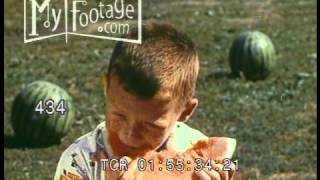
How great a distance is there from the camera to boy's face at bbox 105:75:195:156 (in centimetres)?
571

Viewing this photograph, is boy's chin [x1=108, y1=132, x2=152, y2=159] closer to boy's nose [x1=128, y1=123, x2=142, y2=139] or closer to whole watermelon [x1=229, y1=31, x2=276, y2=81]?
boy's nose [x1=128, y1=123, x2=142, y2=139]

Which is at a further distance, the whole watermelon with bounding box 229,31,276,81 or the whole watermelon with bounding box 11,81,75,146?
the whole watermelon with bounding box 229,31,276,81


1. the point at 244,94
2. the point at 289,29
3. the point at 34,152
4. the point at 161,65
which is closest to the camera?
the point at 161,65

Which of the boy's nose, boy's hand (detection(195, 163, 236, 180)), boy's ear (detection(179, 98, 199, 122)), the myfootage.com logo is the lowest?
boy's hand (detection(195, 163, 236, 180))

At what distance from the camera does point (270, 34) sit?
9.44 m

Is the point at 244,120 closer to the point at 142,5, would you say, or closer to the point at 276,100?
the point at 276,100

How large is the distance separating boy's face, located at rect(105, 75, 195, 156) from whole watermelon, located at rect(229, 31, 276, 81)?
9.94 ft

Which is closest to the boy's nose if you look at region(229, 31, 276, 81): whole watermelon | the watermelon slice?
the watermelon slice

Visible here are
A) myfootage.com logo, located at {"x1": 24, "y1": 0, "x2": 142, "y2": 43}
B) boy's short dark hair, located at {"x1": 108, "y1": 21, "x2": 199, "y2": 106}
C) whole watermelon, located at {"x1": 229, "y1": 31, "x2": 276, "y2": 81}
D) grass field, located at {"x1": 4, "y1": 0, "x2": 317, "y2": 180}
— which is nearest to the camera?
boy's short dark hair, located at {"x1": 108, "y1": 21, "x2": 199, "y2": 106}

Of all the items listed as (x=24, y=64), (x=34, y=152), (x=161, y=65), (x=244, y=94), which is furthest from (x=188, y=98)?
(x=24, y=64)

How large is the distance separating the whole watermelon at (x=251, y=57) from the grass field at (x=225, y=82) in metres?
0.09

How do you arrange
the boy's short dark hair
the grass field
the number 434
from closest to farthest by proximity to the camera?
the boy's short dark hair
the number 434
the grass field

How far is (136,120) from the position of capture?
18.7 feet

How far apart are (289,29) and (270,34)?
25cm
